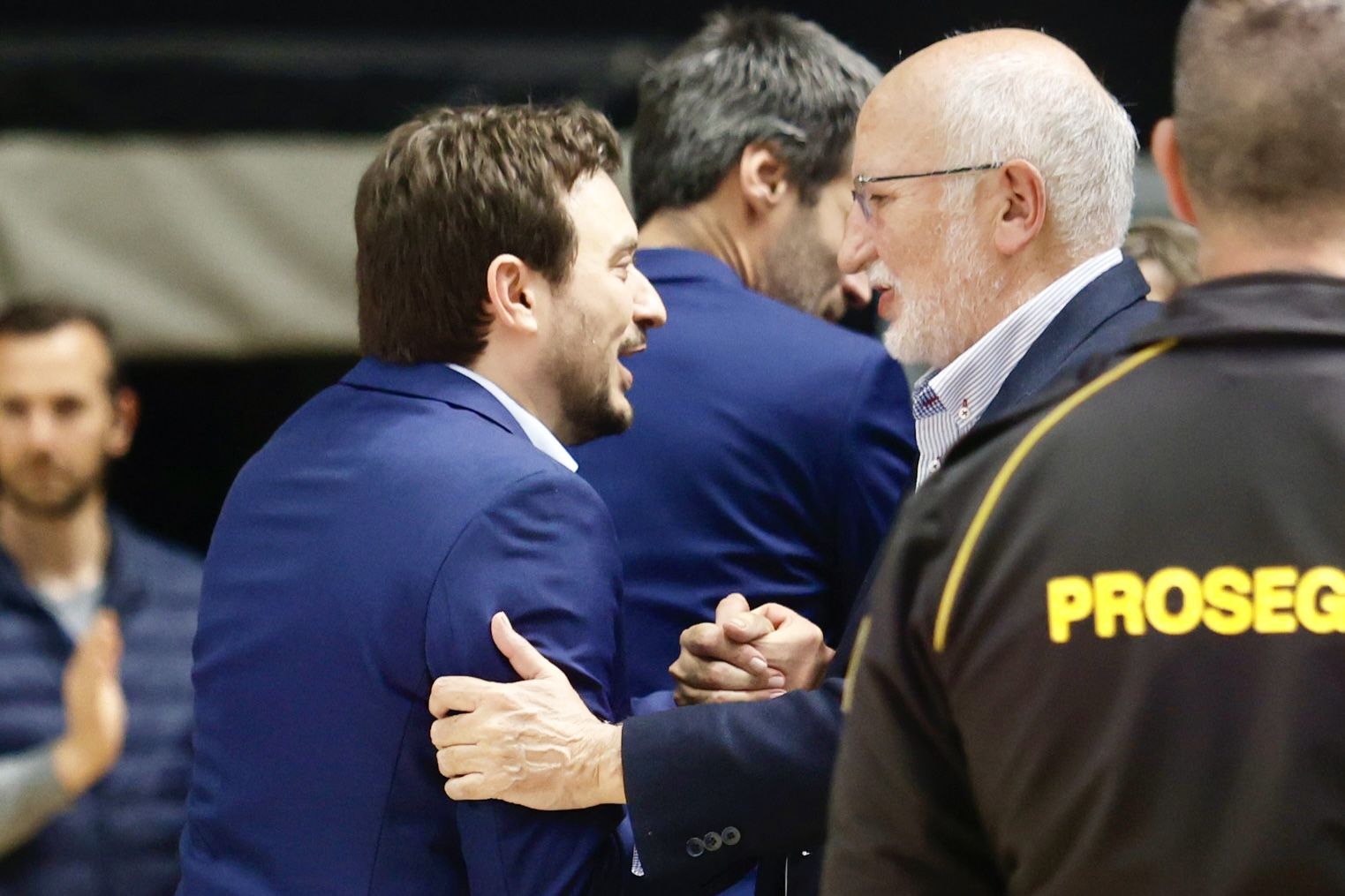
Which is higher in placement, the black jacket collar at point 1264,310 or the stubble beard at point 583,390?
the black jacket collar at point 1264,310

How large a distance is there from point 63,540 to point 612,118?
1844mm

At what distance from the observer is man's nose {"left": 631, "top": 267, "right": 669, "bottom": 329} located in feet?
8.70

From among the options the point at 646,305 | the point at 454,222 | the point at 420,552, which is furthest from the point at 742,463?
the point at 420,552

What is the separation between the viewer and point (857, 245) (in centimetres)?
273

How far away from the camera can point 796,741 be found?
2.36m

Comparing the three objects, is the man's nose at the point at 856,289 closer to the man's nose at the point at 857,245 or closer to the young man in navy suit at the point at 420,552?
the man's nose at the point at 857,245

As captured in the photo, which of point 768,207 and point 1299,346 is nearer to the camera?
point 1299,346

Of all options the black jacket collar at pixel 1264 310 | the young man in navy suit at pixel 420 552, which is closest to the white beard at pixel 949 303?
the young man in navy suit at pixel 420 552

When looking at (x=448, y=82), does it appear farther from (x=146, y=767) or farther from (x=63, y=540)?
(x=146, y=767)

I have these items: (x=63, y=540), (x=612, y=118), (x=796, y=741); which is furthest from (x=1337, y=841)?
(x=612, y=118)

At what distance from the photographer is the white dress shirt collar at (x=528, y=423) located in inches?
94.5

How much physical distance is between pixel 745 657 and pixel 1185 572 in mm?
1031

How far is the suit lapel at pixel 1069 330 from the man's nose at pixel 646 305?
19.8 inches

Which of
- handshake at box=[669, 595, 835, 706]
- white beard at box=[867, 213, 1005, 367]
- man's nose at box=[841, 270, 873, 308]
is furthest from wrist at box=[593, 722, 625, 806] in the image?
man's nose at box=[841, 270, 873, 308]
